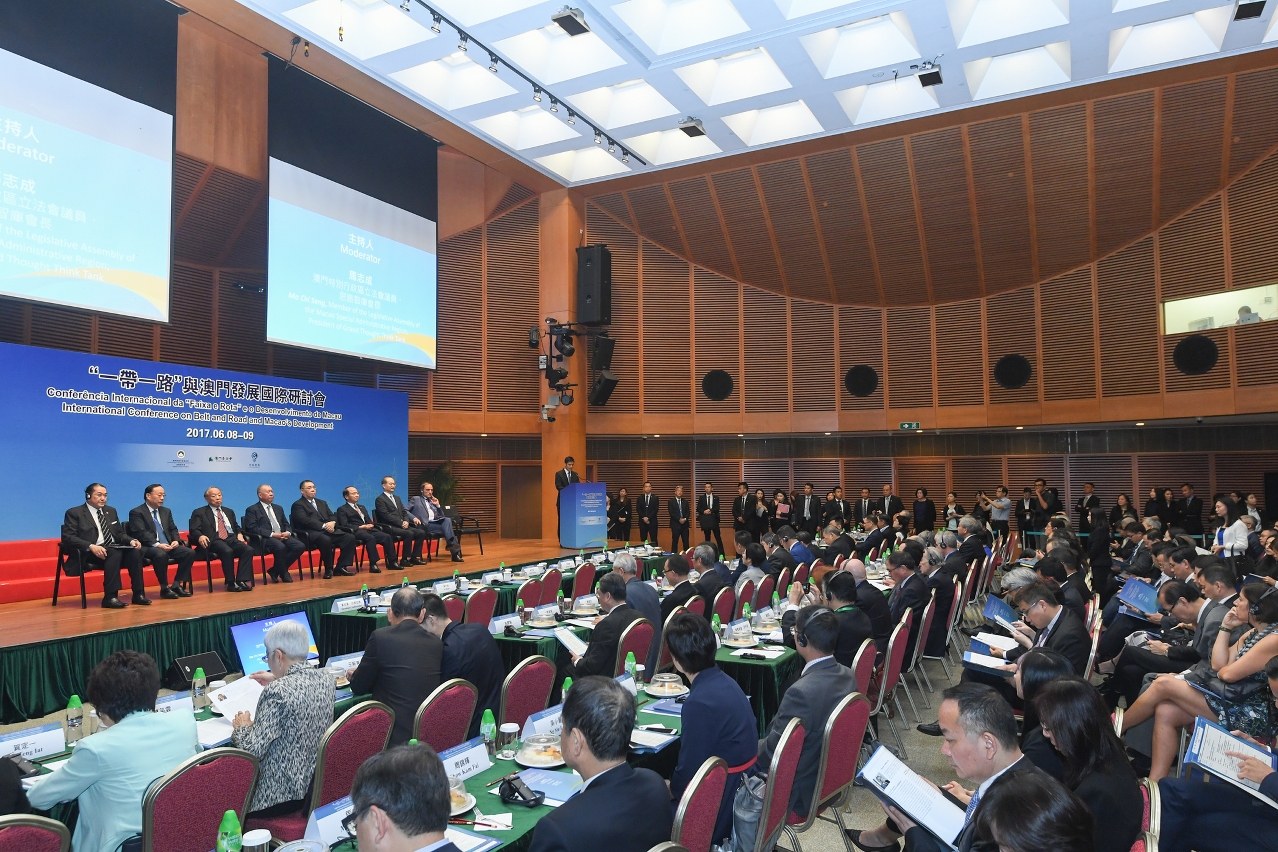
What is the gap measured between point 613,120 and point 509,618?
337 inches

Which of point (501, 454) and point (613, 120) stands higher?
A: point (613, 120)

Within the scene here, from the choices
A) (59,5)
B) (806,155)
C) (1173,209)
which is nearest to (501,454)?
(806,155)

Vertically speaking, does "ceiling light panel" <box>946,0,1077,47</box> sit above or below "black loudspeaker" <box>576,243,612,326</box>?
above

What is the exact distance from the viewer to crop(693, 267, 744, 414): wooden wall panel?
16.0 m

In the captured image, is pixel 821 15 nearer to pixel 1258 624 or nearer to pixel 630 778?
pixel 1258 624

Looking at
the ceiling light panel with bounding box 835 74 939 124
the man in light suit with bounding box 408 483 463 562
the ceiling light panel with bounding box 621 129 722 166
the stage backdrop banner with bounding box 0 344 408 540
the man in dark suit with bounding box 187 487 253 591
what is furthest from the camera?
the ceiling light panel with bounding box 621 129 722 166

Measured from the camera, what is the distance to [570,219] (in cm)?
1487

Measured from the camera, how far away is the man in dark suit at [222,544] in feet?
26.9

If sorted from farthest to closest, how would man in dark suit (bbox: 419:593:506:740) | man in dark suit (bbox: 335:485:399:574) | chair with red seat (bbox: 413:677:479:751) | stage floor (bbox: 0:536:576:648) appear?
man in dark suit (bbox: 335:485:399:574) → stage floor (bbox: 0:536:576:648) → man in dark suit (bbox: 419:593:506:740) → chair with red seat (bbox: 413:677:479:751)

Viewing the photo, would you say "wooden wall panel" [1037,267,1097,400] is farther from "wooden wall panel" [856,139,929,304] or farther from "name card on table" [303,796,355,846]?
"name card on table" [303,796,355,846]

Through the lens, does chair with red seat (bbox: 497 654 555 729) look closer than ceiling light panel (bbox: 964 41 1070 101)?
Yes

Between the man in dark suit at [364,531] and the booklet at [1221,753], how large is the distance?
848 cm

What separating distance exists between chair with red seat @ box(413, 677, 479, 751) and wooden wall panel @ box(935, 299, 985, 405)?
532 inches

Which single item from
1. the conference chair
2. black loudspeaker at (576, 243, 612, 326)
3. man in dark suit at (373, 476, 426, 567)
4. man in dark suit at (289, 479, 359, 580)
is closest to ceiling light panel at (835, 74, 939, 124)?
black loudspeaker at (576, 243, 612, 326)
